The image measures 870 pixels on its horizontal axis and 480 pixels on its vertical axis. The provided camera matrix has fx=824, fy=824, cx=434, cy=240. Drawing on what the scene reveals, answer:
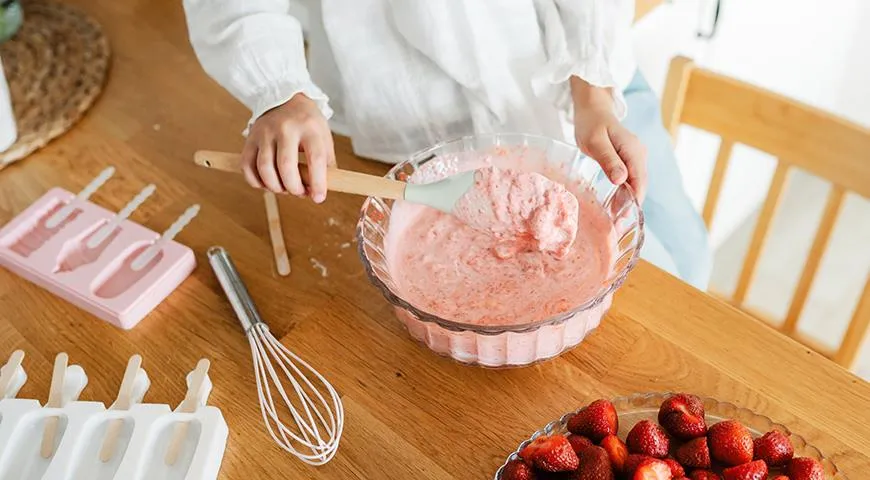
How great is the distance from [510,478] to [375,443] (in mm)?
152

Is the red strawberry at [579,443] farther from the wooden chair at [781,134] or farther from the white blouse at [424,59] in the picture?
the wooden chair at [781,134]

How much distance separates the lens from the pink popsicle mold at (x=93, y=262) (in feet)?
3.01

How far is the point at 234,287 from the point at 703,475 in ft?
1.72

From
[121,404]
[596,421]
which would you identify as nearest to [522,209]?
[596,421]

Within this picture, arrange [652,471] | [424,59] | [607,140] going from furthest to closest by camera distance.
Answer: [424,59] < [607,140] < [652,471]

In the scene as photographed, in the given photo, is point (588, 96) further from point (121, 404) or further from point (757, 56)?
point (757, 56)

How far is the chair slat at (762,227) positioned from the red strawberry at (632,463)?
0.57 meters

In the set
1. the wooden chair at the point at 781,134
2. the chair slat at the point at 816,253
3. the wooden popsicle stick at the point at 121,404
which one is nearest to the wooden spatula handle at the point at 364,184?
the wooden popsicle stick at the point at 121,404

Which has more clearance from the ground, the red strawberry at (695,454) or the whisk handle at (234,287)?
the red strawberry at (695,454)

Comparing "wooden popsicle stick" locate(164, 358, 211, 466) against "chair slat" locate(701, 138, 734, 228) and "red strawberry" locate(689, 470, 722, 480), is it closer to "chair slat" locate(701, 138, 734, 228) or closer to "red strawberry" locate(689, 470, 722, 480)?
"red strawberry" locate(689, 470, 722, 480)

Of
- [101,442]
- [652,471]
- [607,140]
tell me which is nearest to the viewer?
[652,471]

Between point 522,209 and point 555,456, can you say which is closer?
point 555,456

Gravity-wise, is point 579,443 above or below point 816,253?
above

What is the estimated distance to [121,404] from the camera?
81cm
